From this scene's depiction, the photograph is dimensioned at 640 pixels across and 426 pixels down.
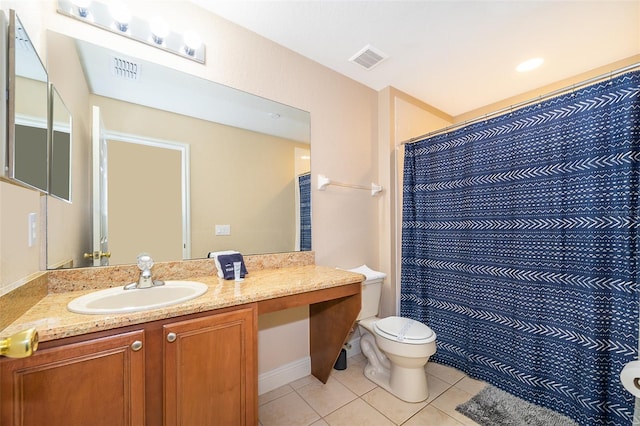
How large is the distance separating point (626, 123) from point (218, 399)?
2.30m

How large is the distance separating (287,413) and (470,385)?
4.13 ft

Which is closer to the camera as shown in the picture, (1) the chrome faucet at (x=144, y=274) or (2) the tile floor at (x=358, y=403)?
(1) the chrome faucet at (x=144, y=274)

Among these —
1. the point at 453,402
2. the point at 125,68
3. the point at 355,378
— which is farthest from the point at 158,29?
the point at 453,402

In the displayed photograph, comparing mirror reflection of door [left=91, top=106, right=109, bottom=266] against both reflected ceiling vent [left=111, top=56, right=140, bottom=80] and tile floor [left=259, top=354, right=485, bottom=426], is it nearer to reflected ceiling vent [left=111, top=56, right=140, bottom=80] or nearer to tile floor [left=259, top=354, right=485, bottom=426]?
reflected ceiling vent [left=111, top=56, right=140, bottom=80]

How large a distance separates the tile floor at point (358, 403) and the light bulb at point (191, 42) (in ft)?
7.15

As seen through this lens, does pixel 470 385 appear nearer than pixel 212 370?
No

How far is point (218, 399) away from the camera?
106 cm

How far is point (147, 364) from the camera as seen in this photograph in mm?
927

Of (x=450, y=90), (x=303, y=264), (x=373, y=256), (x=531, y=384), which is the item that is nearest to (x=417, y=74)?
(x=450, y=90)

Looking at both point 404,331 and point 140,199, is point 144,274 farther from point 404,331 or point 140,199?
point 404,331

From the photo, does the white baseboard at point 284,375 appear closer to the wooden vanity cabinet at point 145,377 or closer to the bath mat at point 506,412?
the wooden vanity cabinet at point 145,377

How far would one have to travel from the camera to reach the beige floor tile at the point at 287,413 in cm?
149

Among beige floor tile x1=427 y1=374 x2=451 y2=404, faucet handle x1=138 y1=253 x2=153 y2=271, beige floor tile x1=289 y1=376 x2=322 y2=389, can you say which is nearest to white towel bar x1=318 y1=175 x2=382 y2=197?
faucet handle x1=138 y1=253 x2=153 y2=271

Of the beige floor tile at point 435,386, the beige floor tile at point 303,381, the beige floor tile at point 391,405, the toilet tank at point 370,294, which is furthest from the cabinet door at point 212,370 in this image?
the beige floor tile at point 435,386
